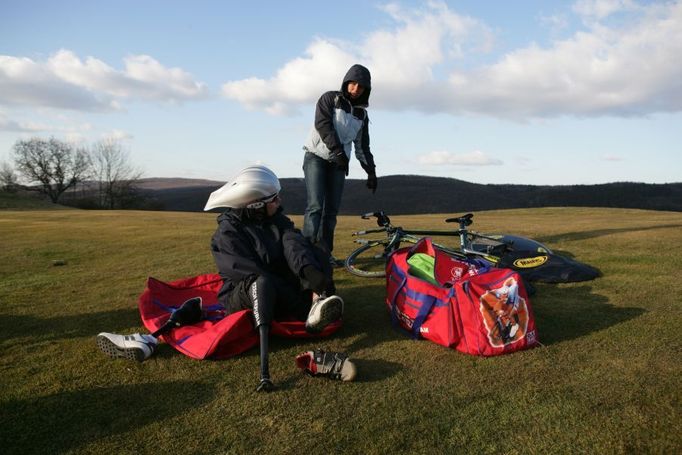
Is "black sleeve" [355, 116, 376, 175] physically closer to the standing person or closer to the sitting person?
the standing person

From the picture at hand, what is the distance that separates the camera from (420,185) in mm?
101062

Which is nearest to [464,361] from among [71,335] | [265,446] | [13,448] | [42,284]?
[265,446]

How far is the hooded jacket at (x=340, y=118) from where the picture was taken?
22.2 ft

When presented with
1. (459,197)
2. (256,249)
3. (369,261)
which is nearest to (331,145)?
(369,261)

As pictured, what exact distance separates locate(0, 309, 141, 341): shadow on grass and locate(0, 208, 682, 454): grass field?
0.02 meters

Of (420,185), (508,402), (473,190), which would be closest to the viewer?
(508,402)

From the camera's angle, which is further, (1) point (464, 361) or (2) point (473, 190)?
(2) point (473, 190)

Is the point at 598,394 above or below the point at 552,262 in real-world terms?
below

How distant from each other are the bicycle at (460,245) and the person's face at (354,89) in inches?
71.1

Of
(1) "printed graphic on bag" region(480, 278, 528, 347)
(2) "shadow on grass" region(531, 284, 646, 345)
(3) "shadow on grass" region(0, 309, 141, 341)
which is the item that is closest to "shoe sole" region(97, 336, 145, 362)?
(3) "shadow on grass" region(0, 309, 141, 341)

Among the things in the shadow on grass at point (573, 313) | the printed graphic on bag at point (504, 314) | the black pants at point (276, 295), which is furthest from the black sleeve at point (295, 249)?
the shadow on grass at point (573, 313)

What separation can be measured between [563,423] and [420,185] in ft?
327

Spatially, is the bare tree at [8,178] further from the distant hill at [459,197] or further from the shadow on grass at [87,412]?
the shadow on grass at [87,412]

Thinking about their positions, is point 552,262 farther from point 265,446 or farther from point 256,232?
point 265,446
